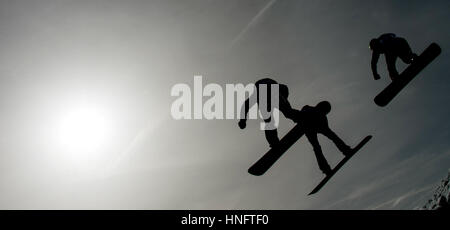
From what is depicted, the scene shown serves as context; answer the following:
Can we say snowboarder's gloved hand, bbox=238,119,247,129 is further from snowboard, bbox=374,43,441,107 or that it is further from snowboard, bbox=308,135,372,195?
snowboard, bbox=374,43,441,107

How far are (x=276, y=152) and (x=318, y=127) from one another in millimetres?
1315

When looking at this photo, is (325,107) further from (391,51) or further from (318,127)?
(391,51)

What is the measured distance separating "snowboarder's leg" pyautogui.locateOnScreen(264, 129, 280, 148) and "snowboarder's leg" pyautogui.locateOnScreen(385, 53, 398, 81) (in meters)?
4.06

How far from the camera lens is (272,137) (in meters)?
9.80

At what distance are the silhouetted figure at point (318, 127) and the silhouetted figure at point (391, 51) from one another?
77.6 inches

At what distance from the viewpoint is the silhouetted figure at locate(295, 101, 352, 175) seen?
952cm

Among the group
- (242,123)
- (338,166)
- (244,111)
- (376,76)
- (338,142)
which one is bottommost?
(338,166)

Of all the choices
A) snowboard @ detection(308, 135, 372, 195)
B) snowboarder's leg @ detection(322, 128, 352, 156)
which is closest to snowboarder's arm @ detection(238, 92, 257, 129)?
snowboarder's leg @ detection(322, 128, 352, 156)

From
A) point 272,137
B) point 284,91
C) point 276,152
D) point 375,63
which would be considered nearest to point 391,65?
point 375,63

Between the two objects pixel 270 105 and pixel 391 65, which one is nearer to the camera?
pixel 270 105
